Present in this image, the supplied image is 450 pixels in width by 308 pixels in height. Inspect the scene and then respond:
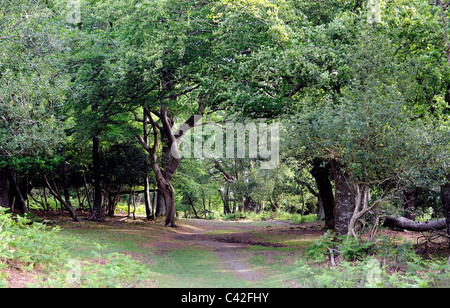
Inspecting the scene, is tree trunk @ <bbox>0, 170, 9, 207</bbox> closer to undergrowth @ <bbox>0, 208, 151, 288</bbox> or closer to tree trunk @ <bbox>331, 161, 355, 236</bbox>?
undergrowth @ <bbox>0, 208, 151, 288</bbox>

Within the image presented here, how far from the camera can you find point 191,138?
1236 inches

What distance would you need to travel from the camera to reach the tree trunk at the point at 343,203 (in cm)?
1350

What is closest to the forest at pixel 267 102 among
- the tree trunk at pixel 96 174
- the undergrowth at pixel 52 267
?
the undergrowth at pixel 52 267

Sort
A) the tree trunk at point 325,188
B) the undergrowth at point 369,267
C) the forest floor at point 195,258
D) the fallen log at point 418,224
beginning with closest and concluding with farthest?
the undergrowth at point 369,267 → the forest floor at point 195,258 → the fallen log at point 418,224 → the tree trunk at point 325,188

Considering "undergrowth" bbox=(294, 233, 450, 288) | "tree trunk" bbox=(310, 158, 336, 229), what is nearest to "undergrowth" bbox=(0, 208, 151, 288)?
"undergrowth" bbox=(294, 233, 450, 288)

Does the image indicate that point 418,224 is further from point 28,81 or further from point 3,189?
point 3,189

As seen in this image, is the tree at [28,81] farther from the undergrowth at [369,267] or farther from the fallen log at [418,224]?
the fallen log at [418,224]

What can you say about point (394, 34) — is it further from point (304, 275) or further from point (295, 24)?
point (304, 275)

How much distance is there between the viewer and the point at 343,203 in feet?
44.6

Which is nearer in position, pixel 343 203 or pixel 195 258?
pixel 343 203

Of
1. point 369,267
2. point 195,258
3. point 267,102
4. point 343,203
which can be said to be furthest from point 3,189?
point 369,267

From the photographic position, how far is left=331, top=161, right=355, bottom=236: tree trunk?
13.5m

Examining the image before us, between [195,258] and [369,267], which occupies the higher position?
[369,267]
